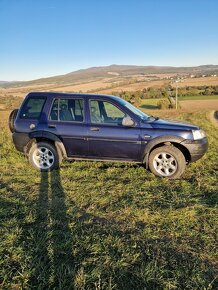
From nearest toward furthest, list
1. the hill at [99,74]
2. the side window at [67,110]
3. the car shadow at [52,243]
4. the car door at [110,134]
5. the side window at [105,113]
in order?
the car shadow at [52,243], the car door at [110,134], the side window at [105,113], the side window at [67,110], the hill at [99,74]

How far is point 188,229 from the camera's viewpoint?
3797 millimetres

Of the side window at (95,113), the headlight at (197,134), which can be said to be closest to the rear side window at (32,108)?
the side window at (95,113)

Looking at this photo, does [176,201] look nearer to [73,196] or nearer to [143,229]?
[143,229]

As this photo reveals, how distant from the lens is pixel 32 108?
6781mm

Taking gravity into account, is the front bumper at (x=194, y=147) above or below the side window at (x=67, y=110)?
below

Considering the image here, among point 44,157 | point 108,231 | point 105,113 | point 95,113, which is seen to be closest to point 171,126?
point 105,113

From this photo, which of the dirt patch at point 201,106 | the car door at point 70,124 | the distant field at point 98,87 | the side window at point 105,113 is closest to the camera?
the side window at point 105,113

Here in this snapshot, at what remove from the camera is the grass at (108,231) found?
9.30 feet

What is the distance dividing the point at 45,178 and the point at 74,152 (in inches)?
34.8

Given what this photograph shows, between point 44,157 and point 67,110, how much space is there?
1208mm

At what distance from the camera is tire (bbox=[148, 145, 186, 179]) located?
5.96m

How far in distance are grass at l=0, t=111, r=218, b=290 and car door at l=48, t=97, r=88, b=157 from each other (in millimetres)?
582

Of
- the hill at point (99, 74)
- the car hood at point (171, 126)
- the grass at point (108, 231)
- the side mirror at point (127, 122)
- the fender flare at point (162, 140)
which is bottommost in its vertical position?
the grass at point (108, 231)

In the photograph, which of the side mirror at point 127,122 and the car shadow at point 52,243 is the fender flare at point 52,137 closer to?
the car shadow at point 52,243
